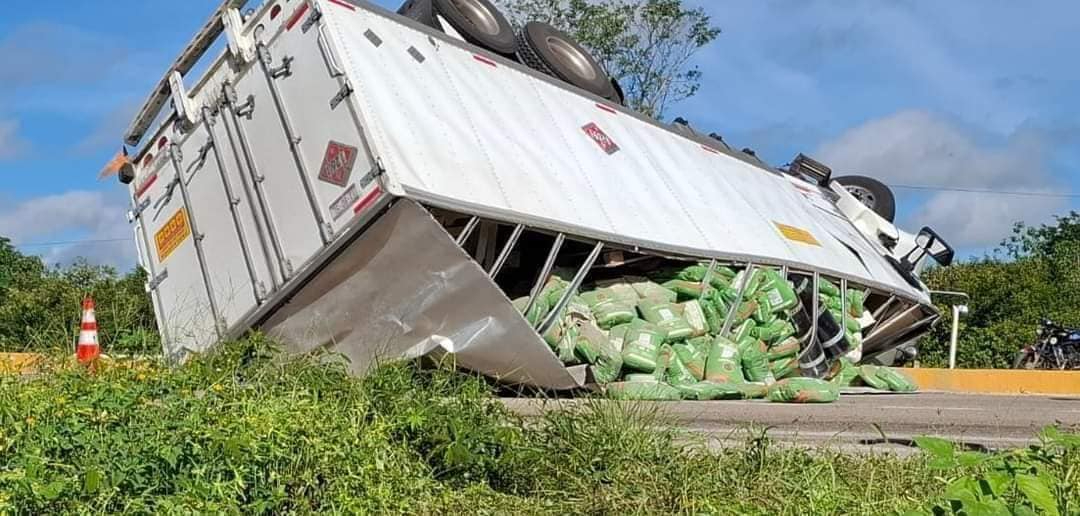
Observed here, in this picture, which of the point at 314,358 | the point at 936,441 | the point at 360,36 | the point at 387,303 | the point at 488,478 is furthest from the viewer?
the point at 360,36

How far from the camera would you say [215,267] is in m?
7.38

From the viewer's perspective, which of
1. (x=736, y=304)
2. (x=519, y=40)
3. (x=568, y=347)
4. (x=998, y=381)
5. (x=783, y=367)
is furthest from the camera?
(x=998, y=381)

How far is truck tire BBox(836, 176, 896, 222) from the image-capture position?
14383mm

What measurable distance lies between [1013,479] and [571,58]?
7.36m

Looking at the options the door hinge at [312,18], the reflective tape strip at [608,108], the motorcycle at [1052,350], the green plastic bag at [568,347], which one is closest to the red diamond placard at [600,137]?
the reflective tape strip at [608,108]

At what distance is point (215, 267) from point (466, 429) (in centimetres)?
358

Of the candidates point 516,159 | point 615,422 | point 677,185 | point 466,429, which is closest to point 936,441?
point 615,422

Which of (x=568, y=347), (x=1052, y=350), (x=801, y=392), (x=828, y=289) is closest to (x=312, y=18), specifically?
(x=568, y=347)

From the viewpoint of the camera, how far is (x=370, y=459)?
158 inches

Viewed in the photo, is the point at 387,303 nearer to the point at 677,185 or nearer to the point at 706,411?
the point at 706,411

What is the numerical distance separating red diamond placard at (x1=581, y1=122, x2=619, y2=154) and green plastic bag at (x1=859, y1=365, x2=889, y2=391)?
3.27 meters

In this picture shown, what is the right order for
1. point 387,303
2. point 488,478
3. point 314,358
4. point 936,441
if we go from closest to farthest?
point 936,441, point 488,478, point 314,358, point 387,303

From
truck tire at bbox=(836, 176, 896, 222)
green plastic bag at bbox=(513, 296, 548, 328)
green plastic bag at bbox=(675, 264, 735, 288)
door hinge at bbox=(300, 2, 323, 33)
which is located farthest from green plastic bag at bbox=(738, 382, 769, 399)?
truck tire at bbox=(836, 176, 896, 222)

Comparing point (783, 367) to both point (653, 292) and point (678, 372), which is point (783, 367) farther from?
point (678, 372)
